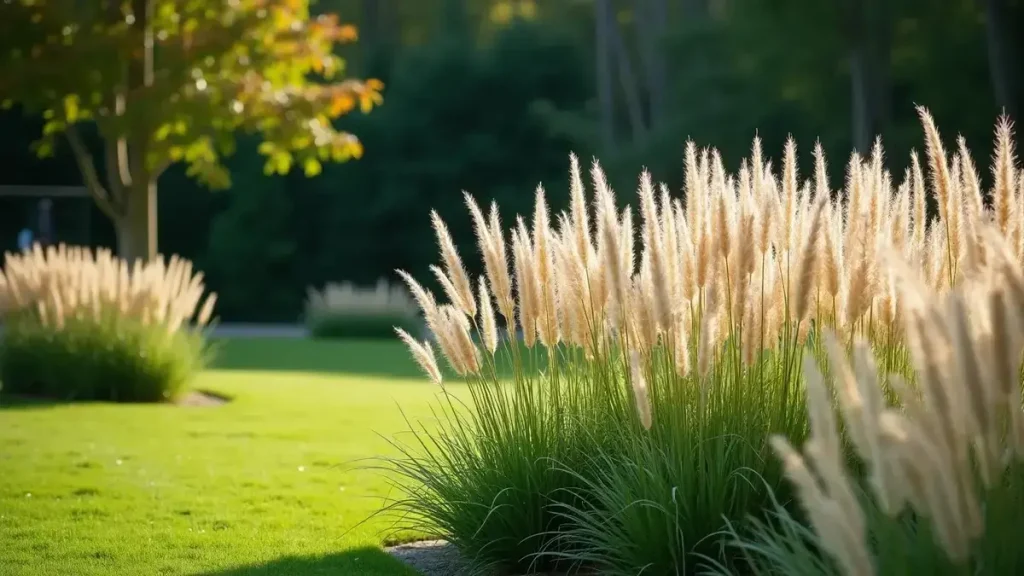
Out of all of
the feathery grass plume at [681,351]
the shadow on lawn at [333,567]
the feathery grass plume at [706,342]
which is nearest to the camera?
the feathery grass plume at [706,342]

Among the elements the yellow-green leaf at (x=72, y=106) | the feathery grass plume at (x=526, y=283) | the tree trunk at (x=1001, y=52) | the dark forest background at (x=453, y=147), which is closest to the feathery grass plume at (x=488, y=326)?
the feathery grass plume at (x=526, y=283)

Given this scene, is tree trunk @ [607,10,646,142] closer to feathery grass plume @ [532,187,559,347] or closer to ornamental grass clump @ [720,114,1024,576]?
feathery grass plume @ [532,187,559,347]

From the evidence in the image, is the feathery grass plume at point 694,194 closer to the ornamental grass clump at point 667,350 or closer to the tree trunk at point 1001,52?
the ornamental grass clump at point 667,350

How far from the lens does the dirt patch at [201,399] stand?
35.0ft

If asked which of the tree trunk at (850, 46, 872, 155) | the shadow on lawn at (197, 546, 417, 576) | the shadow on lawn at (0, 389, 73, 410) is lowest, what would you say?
the shadow on lawn at (197, 546, 417, 576)

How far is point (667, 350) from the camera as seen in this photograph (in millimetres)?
3988

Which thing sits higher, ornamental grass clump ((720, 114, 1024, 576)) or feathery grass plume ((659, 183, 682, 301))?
feathery grass plume ((659, 183, 682, 301))

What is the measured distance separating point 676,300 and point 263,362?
12725 mm

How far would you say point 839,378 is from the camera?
2.29 m

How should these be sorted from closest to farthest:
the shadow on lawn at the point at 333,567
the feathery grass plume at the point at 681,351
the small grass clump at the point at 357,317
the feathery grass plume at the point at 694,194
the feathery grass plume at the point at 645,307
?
the feathery grass plume at the point at 681,351
the feathery grass plume at the point at 645,307
the feathery grass plume at the point at 694,194
the shadow on lawn at the point at 333,567
the small grass clump at the point at 357,317

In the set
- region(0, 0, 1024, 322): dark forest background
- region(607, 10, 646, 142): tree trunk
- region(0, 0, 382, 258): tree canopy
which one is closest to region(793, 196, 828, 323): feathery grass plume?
region(0, 0, 382, 258): tree canopy

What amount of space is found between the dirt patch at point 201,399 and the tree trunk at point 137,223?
1.86m

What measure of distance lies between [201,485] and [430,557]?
212 centimetres

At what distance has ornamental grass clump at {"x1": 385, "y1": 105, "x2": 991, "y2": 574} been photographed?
363 cm
